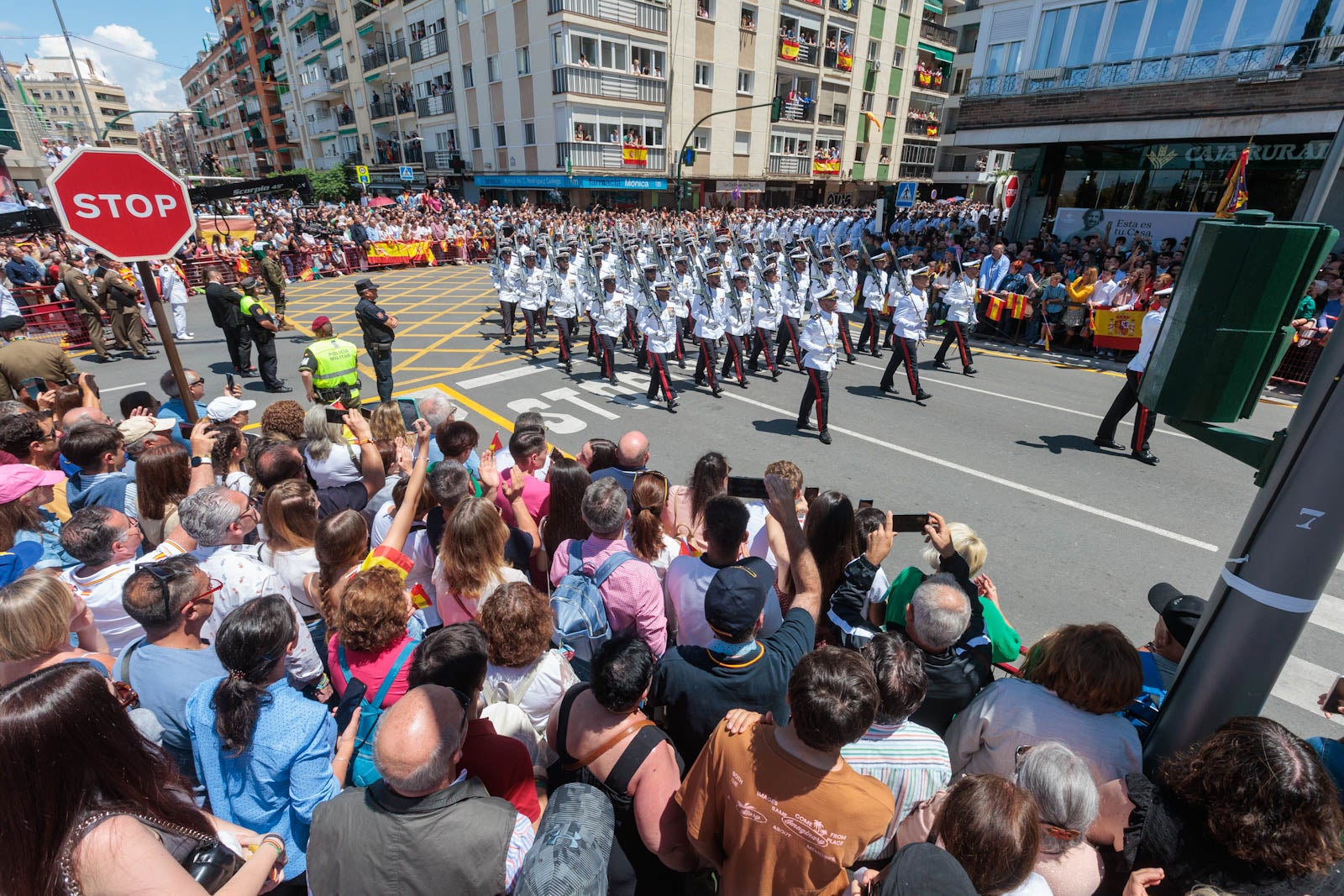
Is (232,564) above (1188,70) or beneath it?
→ beneath

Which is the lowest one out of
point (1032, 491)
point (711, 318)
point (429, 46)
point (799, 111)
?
point (1032, 491)

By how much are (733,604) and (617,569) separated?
2.94 feet

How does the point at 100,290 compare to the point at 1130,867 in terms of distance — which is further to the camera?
the point at 100,290

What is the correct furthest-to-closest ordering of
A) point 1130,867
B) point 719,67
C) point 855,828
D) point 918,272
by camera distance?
point 719,67 → point 918,272 → point 1130,867 → point 855,828

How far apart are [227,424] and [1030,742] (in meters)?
5.53

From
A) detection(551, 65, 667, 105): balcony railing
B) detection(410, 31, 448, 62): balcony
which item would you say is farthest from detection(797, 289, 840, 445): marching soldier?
detection(410, 31, 448, 62): balcony

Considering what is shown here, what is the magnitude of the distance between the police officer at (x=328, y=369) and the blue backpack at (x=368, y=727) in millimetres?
5089

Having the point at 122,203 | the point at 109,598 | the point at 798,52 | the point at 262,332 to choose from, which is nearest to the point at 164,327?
the point at 122,203

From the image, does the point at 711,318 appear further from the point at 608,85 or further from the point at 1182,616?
the point at 608,85

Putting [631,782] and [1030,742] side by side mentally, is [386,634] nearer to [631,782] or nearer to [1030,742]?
[631,782]

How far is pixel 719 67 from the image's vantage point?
32.0 m

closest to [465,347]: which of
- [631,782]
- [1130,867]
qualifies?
[631,782]

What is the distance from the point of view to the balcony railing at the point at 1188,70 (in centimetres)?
1307

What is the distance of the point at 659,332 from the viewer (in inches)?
381
